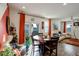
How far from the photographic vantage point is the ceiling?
2.44 m

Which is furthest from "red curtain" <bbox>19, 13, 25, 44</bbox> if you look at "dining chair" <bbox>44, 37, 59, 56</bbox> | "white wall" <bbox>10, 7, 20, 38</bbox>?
"dining chair" <bbox>44, 37, 59, 56</bbox>

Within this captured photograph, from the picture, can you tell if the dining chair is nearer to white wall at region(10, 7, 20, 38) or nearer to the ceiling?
the ceiling

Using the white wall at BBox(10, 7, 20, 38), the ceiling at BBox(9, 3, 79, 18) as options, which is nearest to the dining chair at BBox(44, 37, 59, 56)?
the ceiling at BBox(9, 3, 79, 18)

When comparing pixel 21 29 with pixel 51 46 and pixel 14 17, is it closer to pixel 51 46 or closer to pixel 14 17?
pixel 14 17

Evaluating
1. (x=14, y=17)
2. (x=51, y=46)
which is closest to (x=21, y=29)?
(x=14, y=17)

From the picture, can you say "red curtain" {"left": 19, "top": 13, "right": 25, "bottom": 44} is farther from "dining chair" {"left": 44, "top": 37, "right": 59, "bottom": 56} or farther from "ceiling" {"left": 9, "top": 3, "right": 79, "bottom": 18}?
"dining chair" {"left": 44, "top": 37, "right": 59, "bottom": 56}

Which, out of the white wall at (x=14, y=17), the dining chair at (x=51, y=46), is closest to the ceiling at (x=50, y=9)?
the white wall at (x=14, y=17)

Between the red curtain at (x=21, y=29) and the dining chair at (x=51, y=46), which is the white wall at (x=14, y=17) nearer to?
the red curtain at (x=21, y=29)

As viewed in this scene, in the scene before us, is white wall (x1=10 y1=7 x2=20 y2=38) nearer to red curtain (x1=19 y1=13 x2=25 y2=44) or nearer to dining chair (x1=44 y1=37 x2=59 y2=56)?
red curtain (x1=19 y1=13 x2=25 y2=44)

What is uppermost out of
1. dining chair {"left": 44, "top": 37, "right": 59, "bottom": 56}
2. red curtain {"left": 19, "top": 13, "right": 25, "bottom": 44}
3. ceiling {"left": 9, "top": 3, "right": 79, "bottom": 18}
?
ceiling {"left": 9, "top": 3, "right": 79, "bottom": 18}

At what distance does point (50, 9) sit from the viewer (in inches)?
97.3

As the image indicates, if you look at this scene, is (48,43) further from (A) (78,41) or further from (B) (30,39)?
(A) (78,41)

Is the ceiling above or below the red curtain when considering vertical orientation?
above

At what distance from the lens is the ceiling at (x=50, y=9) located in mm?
2439
